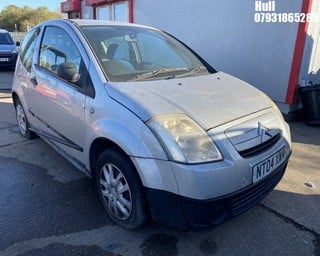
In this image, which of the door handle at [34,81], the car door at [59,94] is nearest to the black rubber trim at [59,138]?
the car door at [59,94]

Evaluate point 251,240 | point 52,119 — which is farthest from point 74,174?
point 251,240

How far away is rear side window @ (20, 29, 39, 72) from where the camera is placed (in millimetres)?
4059

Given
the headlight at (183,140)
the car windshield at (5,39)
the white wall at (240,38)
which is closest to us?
the headlight at (183,140)

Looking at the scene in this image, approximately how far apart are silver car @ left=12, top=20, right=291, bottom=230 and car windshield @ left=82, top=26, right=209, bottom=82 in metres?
0.01

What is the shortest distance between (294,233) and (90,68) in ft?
7.21

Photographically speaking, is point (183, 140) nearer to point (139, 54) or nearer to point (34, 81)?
point (139, 54)

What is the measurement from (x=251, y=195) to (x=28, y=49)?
11.3 feet

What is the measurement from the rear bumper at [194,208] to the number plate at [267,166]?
0.08 metres

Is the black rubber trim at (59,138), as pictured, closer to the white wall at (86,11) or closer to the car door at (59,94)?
the car door at (59,94)

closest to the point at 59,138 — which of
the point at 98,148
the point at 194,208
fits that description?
the point at 98,148

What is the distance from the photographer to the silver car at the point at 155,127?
2.13m

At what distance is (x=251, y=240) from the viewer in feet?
8.30

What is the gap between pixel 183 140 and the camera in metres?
2.15

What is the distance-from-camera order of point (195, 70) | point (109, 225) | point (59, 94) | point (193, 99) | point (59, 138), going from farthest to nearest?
1. point (59, 138)
2. point (195, 70)
3. point (59, 94)
4. point (109, 225)
5. point (193, 99)
